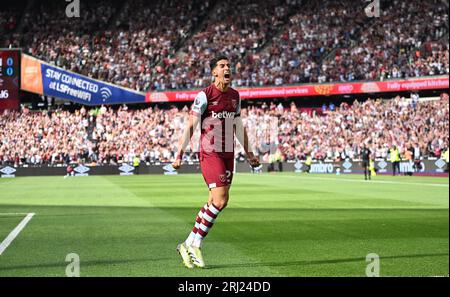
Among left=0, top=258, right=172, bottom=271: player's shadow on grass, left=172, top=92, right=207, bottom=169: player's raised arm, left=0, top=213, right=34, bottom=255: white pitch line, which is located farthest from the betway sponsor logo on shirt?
left=0, top=213, right=34, bottom=255: white pitch line

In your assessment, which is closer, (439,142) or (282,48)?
(439,142)

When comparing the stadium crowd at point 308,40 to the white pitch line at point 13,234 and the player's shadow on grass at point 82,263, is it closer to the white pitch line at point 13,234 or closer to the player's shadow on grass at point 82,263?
the white pitch line at point 13,234

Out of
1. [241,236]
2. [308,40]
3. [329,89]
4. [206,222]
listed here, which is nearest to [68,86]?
[241,236]

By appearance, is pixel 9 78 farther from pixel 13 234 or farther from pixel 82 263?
pixel 13 234

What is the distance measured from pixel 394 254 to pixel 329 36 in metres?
48.8

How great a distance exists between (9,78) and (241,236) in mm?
5583

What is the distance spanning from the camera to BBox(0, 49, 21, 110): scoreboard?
7.74 m

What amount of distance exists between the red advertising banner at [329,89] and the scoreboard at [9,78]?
46428mm

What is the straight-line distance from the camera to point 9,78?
7.85 meters

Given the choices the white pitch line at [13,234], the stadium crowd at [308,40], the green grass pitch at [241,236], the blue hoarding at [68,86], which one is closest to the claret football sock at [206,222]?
the green grass pitch at [241,236]

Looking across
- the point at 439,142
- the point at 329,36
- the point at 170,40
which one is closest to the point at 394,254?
the point at 170,40

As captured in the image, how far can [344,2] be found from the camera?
58.1 metres

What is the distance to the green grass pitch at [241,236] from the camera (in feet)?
27.8
